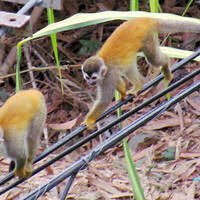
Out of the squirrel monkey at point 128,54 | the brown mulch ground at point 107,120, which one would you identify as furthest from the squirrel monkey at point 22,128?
the brown mulch ground at point 107,120

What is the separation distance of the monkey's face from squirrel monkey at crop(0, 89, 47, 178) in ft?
→ 1.64

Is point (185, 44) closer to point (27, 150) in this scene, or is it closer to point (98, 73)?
point (98, 73)

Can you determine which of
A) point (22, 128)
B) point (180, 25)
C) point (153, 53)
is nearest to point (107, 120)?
point (153, 53)

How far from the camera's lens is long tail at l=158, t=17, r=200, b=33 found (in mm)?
4301

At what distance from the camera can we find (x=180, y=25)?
4.43m

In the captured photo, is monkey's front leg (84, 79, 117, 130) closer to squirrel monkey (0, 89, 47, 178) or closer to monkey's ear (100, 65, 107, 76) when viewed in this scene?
monkey's ear (100, 65, 107, 76)

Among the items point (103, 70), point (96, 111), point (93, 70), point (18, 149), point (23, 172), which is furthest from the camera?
point (96, 111)

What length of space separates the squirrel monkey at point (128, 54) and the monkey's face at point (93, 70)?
0.08 m

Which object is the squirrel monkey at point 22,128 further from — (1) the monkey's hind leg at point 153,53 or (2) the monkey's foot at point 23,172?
(1) the monkey's hind leg at point 153,53

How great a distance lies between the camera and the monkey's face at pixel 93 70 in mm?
4159

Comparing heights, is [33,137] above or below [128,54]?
below

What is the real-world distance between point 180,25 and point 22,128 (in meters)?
1.74

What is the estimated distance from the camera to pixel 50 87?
7.06m

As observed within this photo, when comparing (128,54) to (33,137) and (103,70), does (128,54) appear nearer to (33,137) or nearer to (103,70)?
(103,70)
